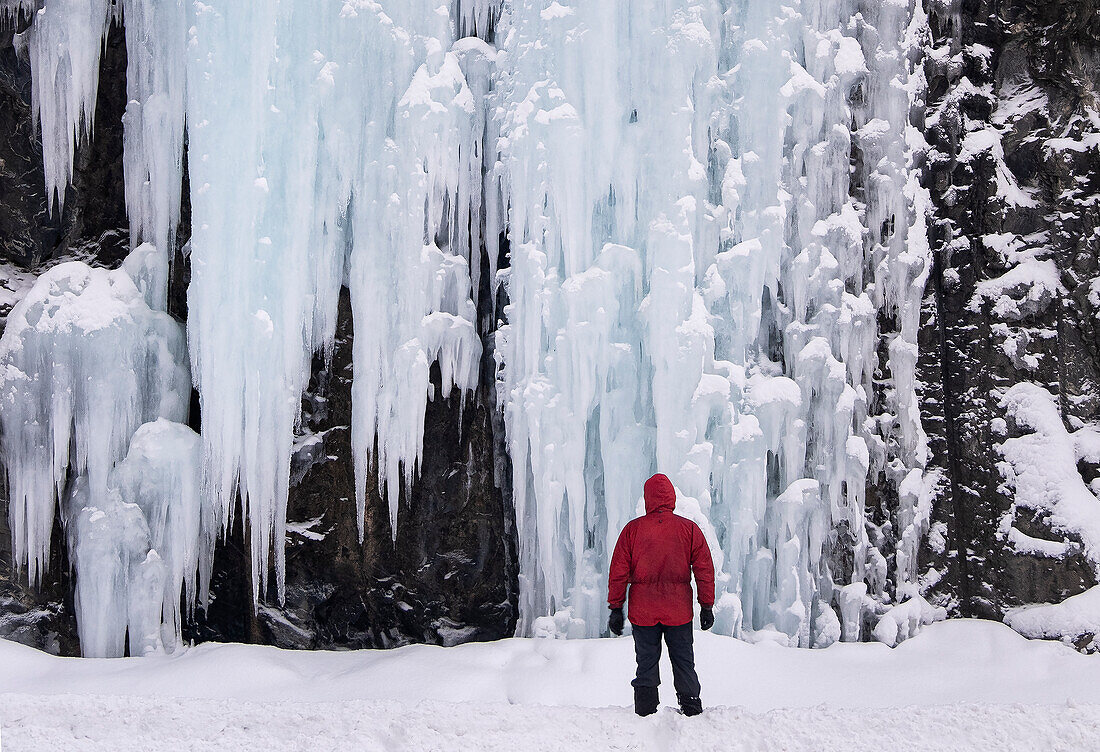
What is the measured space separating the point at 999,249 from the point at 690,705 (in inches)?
165

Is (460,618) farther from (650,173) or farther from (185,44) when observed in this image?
(185,44)

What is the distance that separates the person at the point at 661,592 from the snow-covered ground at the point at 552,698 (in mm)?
159

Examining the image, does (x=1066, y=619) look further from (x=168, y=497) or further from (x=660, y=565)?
(x=168, y=497)

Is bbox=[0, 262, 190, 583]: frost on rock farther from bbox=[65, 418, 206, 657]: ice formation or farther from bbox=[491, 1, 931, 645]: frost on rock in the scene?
bbox=[491, 1, 931, 645]: frost on rock

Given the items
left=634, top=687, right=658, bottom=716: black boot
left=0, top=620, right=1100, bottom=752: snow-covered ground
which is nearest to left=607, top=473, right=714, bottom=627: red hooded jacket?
left=634, top=687, right=658, bottom=716: black boot

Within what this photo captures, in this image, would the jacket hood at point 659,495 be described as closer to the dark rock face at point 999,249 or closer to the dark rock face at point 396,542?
the dark rock face at point 396,542

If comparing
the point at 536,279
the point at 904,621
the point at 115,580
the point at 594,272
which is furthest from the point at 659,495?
the point at 115,580

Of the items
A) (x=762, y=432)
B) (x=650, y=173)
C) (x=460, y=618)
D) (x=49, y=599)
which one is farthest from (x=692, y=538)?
(x=49, y=599)

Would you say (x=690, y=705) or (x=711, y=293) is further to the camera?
(x=711, y=293)

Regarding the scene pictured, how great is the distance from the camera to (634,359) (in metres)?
5.70

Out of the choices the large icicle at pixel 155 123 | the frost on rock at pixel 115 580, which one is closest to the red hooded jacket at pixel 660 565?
the frost on rock at pixel 115 580

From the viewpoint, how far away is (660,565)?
3547 mm

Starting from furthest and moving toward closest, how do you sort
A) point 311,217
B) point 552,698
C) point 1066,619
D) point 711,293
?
point 311,217 → point 711,293 → point 1066,619 → point 552,698

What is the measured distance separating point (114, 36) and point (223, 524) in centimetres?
367
